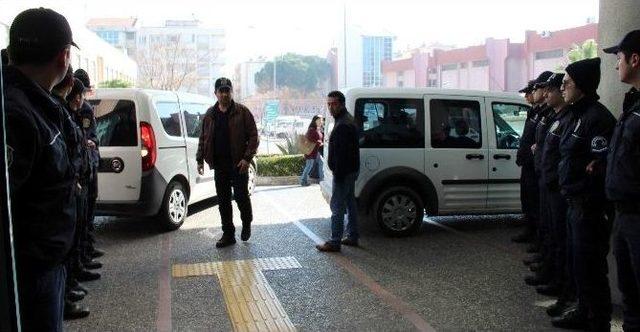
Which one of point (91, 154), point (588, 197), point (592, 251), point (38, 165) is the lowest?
point (592, 251)

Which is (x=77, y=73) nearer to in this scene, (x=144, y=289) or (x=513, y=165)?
(x=144, y=289)

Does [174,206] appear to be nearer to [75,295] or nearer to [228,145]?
[228,145]

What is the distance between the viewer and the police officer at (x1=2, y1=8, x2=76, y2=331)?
2000mm

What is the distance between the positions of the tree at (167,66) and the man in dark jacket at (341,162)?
2859 centimetres

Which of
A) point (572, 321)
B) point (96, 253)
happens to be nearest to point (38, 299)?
point (572, 321)

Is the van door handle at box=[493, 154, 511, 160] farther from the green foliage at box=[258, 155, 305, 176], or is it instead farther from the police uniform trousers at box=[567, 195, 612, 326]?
the green foliage at box=[258, 155, 305, 176]

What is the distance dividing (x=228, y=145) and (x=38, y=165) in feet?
15.9

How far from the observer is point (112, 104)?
7512 millimetres

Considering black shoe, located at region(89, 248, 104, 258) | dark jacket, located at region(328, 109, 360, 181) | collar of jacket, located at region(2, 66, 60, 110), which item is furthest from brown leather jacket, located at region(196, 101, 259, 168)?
collar of jacket, located at region(2, 66, 60, 110)

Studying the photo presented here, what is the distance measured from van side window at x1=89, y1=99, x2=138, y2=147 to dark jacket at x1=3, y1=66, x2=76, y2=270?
211 inches

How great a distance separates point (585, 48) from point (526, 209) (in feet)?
71.5

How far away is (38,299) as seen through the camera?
216cm

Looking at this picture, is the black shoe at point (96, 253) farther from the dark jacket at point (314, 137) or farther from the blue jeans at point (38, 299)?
the dark jacket at point (314, 137)

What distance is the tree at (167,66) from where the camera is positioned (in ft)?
114
